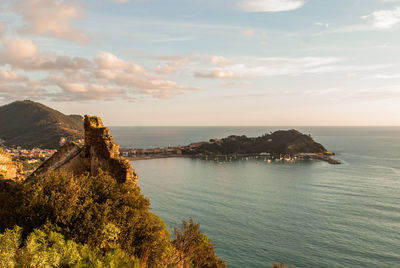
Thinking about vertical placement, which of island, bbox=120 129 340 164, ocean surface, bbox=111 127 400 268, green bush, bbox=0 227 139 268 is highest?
green bush, bbox=0 227 139 268

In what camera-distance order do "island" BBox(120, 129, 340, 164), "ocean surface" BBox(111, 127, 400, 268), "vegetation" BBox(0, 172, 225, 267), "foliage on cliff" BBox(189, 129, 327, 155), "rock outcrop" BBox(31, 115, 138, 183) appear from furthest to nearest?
"foliage on cliff" BBox(189, 129, 327, 155) → "island" BBox(120, 129, 340, 164) → "ocean surface" BBox(111, 127, 400, 268) → "rock outcrop" BBox(31, 115, 138, 183) → "vegetation" BBox(0, 172, 225, 267)

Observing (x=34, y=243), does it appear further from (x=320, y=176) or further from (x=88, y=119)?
(x=320, y=176)

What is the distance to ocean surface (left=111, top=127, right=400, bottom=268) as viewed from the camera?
35.6m

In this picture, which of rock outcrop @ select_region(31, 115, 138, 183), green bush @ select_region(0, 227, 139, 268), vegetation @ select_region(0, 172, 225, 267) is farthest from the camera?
rock outcrop @ select_region(31, 115, 138, 183)

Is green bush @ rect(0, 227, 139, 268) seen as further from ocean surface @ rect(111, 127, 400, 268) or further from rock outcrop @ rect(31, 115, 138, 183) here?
ocean surface @ rect(111, 127, 400, 268)

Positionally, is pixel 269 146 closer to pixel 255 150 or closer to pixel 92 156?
pixel 255 150

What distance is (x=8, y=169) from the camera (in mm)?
18406

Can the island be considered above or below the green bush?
below

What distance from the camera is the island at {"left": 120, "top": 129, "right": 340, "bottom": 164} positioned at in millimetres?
142125

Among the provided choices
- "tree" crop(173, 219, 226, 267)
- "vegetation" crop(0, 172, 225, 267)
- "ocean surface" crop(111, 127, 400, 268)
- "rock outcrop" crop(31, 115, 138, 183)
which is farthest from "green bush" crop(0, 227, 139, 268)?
"ocean surface" crop(111, 127, 400, 268)

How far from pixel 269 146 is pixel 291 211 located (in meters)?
107

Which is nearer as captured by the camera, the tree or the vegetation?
the vegetation

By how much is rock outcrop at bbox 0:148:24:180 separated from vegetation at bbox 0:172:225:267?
493 centimetres

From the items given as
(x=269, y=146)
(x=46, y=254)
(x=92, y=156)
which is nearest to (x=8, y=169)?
(x=92, y=156)
